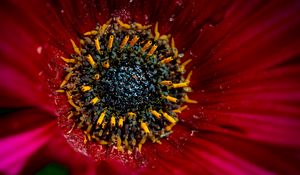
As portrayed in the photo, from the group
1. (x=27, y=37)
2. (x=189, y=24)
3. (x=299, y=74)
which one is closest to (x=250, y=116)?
(x=299, y=74)

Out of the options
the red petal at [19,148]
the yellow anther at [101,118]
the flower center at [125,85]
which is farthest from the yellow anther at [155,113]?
the red petal at [19,148]

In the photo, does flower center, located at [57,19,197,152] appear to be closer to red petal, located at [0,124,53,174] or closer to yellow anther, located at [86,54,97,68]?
yellow anther, located at [86,54,97,68]

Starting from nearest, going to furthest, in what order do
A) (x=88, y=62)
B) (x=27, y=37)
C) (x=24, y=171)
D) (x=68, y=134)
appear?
(x=24, y=171) → (x=27, y=37) → (x=68, y=134) → (x=88, y=62)

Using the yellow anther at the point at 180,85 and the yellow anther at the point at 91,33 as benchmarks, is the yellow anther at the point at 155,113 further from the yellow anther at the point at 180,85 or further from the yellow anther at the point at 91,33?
the yellow anther at the point at 91,33

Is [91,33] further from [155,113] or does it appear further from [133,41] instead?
[155,113]

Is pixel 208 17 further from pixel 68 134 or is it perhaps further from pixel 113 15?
pixel 68 134

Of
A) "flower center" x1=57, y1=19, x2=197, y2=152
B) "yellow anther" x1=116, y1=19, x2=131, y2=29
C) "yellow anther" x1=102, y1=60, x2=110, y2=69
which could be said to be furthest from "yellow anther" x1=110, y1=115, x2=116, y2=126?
"yellow anther" x1=116, y1=19, x2=131, y2=29

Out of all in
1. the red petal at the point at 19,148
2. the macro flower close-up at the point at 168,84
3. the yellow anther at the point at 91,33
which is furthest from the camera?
the yellow anther at the point at 91,33
